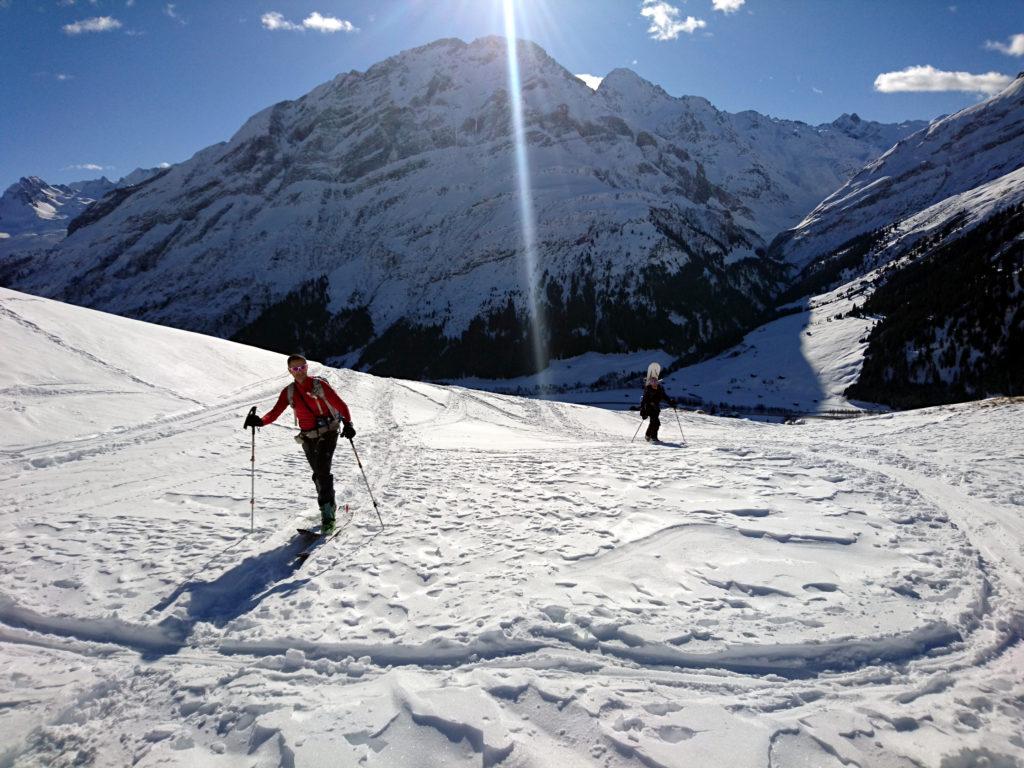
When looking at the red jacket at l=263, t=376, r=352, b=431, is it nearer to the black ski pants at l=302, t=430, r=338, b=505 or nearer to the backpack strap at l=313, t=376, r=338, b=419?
the backpack strap at l=313, t=376, r=338, b=419

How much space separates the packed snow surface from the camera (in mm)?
3939

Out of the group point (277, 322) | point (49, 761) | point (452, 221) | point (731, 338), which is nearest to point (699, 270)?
point (731, 338)

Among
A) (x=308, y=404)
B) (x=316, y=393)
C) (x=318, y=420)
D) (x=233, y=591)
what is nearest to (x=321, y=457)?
(x=318, y=420)

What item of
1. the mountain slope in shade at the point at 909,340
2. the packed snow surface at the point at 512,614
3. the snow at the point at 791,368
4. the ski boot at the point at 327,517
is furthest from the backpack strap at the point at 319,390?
the snow at the point at 791,368

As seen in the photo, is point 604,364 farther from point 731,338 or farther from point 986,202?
point 986,202

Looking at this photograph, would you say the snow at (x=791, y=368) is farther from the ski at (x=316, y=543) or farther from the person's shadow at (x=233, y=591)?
the person's shadow at (x=233, y=591)

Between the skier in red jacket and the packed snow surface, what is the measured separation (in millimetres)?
817

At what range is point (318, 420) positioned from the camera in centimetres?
826

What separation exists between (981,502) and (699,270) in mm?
170546

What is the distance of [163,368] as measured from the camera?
18.9 meters

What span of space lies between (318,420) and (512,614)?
472 cm

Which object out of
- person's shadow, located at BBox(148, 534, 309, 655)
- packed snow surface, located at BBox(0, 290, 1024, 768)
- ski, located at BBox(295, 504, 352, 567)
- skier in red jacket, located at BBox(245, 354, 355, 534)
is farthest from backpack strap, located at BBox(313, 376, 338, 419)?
person's shadow, located at BBox(148, 534, 309, 655)

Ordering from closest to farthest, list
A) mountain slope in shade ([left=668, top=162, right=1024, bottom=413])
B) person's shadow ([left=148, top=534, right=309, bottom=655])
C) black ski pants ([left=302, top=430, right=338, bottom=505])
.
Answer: person's shadow ([left=148, top=534, right=309, bottom=655]), black ski pants ([left=302, top=430, right=338, bottom=505]), mountain slope in shade ([left=668, top=162, right=1024, bottom=413])

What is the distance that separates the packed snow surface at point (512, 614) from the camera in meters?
3.94
